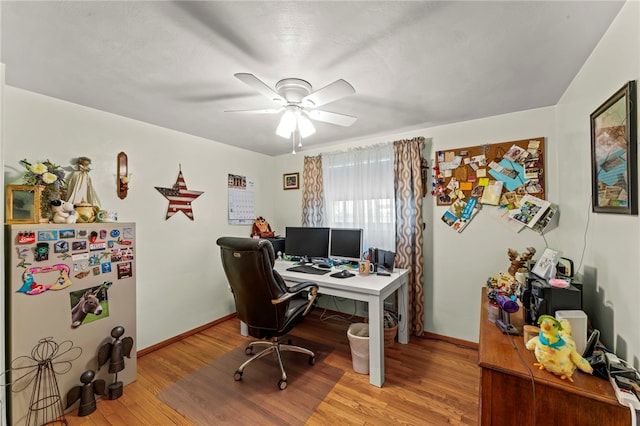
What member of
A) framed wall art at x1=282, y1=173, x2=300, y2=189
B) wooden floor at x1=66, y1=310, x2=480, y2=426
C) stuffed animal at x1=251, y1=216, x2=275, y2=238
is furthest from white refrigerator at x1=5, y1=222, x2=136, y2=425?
framed wall art at x1=282, y1=173, x2=300, y2=189

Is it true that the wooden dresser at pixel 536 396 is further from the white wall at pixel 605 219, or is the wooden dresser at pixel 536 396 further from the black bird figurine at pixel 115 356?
the black bird figurine at pixel 115 356

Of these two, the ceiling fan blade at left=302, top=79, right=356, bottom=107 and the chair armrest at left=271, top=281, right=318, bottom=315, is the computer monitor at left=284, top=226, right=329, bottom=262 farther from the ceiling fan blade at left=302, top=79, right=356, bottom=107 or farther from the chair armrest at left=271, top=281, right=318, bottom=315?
the ceiling fan blade at left=302, top=79, right=356, bottom=107

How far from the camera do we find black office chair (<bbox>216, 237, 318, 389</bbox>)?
182cm

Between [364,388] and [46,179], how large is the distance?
8.87 feet

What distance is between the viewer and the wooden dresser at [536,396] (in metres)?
0.90

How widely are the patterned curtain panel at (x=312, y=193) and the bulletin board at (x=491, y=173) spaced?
1372 millimetres

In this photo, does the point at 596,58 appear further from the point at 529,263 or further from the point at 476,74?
the point at 529,263

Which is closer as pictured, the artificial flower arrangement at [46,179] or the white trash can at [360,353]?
the artificial flower arrangement at [46,179]

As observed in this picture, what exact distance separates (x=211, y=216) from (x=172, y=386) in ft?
5.58

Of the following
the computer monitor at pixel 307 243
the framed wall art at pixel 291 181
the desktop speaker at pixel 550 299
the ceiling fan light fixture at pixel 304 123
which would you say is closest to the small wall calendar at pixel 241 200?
the framed wall art at pixel 291 181

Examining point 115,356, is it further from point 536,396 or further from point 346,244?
point 536,396

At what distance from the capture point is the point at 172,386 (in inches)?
77.2

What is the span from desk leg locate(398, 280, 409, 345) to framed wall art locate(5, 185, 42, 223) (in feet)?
9.66

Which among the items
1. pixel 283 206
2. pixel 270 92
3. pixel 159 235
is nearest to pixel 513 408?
pixel 270 92
